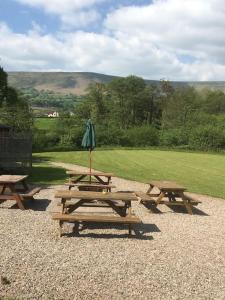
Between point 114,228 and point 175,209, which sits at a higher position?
point 114,228

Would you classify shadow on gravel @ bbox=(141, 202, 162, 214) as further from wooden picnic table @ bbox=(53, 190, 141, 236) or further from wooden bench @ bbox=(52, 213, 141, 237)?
wooden bench @ bbox=(52, 213, 141, 237)

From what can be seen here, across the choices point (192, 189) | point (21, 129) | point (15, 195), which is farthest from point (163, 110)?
point (15, 195)

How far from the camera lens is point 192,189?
1602 centimetres

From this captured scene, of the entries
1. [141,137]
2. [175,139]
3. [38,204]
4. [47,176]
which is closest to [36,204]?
[38,204]

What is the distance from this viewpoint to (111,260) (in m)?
6.90

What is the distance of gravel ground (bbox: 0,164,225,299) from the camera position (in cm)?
562

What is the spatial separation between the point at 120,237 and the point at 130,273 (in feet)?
7.03

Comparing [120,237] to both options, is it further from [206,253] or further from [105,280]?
[105,280]

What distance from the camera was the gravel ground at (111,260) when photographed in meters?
5.62

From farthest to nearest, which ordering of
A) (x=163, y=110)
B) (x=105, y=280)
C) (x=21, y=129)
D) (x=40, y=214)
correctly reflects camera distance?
(x=163, y=110), (x=21, y=129), (x=40, y=214), (x=105, y=280)

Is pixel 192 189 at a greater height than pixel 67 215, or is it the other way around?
pixel 67 215

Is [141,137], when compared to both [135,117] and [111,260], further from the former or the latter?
[111,260]

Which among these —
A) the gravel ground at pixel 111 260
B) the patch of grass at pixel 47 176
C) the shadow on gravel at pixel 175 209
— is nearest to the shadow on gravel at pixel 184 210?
the shadow on gravel at pixel 175 209

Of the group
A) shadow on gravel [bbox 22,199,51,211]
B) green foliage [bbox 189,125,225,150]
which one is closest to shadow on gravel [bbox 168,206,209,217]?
shadow on gravel [bbox 22,199,51,211]
